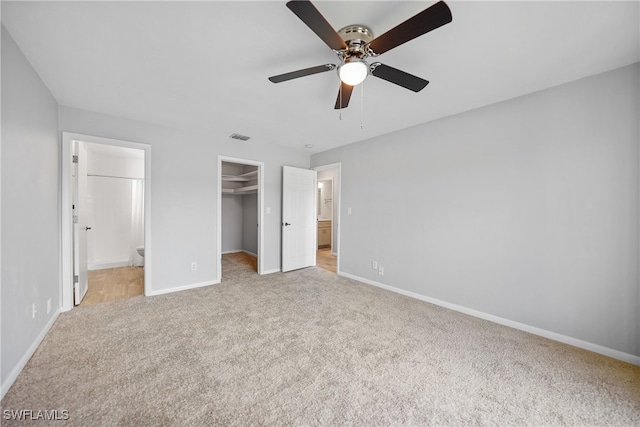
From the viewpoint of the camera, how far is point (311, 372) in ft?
5.86

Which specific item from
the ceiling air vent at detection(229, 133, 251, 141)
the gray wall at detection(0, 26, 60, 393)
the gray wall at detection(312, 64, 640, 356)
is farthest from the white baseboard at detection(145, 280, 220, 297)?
the gray wall at detection(312, 64, 640, 356)

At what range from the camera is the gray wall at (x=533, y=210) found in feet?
6.52

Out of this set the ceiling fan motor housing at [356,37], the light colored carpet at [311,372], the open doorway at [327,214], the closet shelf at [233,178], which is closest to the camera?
the light colored carpet at [311,372]

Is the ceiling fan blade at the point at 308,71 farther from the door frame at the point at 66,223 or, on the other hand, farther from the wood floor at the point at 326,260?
the wood floor at the point at 326,260

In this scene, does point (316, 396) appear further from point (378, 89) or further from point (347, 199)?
point (347, 199)

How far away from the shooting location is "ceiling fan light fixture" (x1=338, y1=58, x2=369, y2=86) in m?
1.55

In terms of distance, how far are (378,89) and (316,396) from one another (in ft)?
8.58

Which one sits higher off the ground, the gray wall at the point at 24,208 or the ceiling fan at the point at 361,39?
the ceiling fan at the point at 361,39

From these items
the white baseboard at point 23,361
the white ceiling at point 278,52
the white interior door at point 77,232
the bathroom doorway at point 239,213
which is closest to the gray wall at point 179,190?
the white ceiling at point 278,52

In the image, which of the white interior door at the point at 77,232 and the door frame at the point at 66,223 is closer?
the door frame at the point at 66,223

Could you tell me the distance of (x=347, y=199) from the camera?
14.1 feet

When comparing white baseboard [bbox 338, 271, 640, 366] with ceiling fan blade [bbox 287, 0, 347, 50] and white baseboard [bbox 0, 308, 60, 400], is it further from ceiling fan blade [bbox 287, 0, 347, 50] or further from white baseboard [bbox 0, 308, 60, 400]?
white baseboard [bbox 0, 308, 60, 400]

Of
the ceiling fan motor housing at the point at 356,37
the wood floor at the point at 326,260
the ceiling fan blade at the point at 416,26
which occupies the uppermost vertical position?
the ceiling fan motor housing at the point at 356,37

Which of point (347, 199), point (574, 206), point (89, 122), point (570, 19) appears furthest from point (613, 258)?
point (89, 122)
